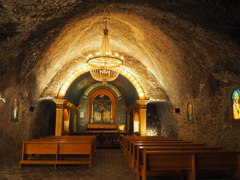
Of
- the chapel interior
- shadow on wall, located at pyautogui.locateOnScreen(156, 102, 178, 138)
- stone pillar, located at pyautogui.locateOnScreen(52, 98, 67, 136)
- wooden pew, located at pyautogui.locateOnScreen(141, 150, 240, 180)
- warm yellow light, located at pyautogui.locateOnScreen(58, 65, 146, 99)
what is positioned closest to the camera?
wooden pew, located at pyautogui.locateOnScreen(141, 150, 240, 180)

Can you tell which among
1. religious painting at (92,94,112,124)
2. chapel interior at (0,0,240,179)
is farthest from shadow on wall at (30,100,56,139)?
religious painting at (92,94,112,124)

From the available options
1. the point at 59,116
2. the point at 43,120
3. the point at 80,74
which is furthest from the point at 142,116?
the point at 43,120

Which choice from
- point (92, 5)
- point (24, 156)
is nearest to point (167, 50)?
point (92, 5)

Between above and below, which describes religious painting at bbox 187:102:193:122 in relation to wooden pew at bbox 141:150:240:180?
above

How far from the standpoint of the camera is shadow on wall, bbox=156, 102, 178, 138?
1249cm

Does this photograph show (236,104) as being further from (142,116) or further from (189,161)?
(142,116)

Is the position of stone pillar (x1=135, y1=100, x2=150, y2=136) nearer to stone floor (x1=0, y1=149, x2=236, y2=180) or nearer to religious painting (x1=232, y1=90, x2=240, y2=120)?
stone floor (x1=0, y1=149, x2=236, y2=180)

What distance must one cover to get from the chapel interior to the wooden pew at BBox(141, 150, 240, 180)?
75.9 inches

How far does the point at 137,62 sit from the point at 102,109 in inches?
244

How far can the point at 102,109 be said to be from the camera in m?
18.3

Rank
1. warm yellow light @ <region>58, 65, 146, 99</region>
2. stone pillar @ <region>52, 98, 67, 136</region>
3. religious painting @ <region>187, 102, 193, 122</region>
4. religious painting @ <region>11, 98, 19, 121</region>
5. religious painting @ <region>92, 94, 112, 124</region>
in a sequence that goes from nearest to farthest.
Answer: religious painting @ <region>11, 98, 19, 121</region>, religious painting @ <region>187, 102, 193, 122</region>, stone pillar @ <region>52, 98, 67, 136</region>, warm yellow light @ <region>58, 65, 146, 99</region>, religious painting @ <region>92, 94, 112, 124</region>

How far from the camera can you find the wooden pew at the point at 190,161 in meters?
5.01

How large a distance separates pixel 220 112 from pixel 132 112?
928cm

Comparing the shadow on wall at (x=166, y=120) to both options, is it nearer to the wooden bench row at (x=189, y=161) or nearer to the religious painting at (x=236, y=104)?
the religious painting at (x=236, y=104)
